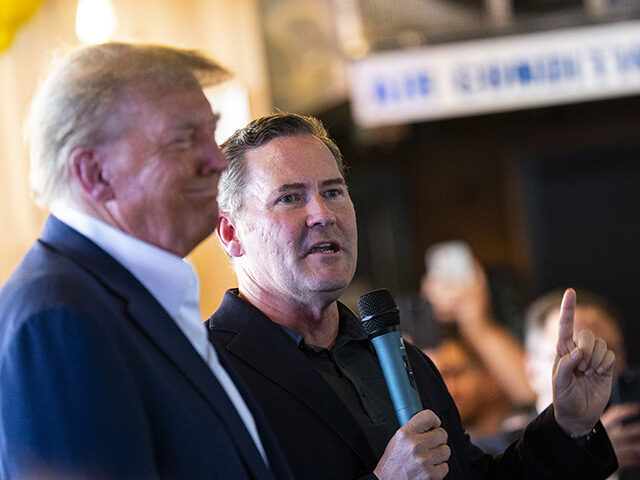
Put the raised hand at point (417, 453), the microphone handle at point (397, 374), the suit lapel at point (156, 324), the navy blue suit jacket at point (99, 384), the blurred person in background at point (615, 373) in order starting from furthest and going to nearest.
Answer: the blurred person in background at point (615, 373), the microphone handle at point (397, 374), the raised hand at point (417, 453), the suit lapel at point (156, 324), the navy blue suit jacket at point (99, 384)

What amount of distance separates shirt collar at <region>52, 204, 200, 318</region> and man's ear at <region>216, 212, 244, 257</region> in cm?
68

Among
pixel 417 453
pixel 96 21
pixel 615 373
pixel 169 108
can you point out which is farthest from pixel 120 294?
pixel 96 21

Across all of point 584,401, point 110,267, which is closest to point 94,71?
point 110,267

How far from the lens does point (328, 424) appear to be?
1.62 m

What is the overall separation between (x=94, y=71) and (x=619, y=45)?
4237mm

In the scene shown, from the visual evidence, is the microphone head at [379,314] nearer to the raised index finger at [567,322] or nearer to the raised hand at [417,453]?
the raised hand at [417,453]

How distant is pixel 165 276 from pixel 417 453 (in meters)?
0.52

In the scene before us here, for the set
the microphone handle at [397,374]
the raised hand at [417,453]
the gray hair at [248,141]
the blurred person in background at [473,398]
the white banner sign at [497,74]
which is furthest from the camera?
the white banner sign at [497,74]

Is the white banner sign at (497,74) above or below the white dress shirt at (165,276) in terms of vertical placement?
above

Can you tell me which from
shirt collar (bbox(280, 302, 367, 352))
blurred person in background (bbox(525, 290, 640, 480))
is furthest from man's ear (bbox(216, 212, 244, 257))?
blurred person in background (bbox(525, 290, 640, 480))

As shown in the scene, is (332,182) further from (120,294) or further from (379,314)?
(120,294)

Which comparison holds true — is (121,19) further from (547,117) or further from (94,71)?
(94,71)

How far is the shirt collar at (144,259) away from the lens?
118 cm

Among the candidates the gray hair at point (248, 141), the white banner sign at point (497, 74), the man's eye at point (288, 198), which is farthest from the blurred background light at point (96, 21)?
the man's eye at point (288, 198)
